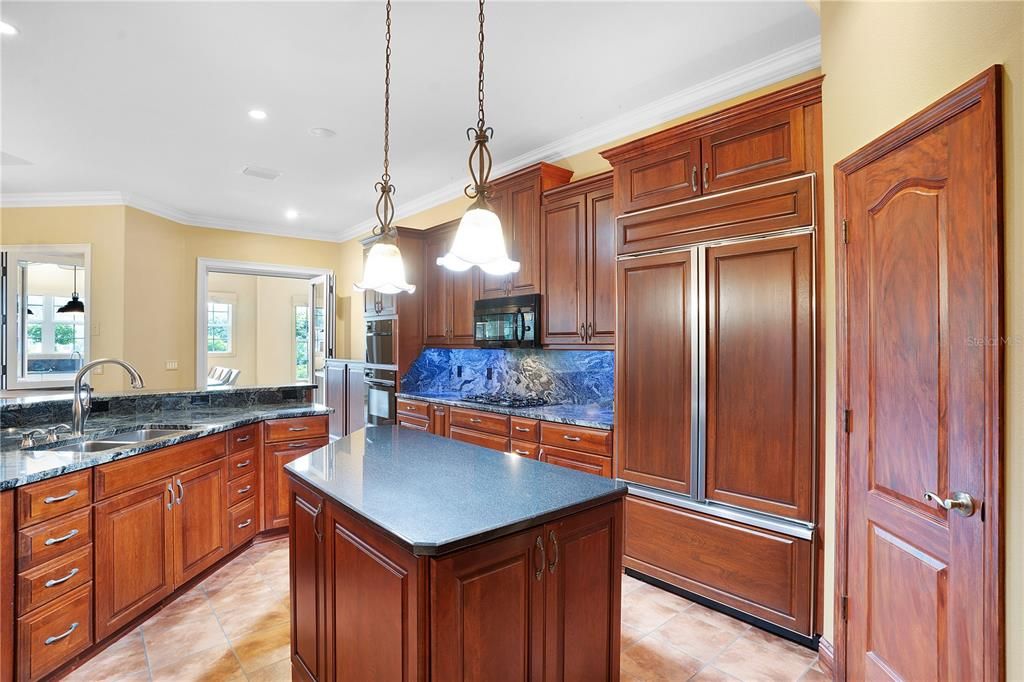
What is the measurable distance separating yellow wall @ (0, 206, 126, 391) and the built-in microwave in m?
3.84

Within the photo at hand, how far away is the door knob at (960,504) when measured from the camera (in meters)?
1.36

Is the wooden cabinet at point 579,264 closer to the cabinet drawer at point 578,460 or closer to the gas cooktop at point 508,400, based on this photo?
the gas cooktop at point 508,400

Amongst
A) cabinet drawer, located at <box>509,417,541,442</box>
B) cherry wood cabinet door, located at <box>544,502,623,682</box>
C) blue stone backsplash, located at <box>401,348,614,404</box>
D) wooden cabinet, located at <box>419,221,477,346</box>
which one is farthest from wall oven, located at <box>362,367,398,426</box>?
cherry wood cabinet door, located at <box>544,502,623,682</box>

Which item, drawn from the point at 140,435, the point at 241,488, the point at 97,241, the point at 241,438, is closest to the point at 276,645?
the point at 241,488

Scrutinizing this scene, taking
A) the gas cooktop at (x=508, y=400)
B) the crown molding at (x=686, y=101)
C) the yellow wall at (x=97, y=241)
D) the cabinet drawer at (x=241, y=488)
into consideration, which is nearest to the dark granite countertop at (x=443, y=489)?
the cabinet drawer at (x=241, y=488)

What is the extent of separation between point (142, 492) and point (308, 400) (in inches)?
65.7

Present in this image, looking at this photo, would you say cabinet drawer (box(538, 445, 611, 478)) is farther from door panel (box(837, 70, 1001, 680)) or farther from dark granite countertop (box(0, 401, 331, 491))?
dark granite countertop (box(0, 401, 331, 491))

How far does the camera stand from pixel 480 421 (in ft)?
12.5

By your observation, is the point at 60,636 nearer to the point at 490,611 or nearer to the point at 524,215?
the point at 490,611

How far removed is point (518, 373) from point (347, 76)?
254 cm

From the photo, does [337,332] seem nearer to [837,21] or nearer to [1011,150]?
[837,21]

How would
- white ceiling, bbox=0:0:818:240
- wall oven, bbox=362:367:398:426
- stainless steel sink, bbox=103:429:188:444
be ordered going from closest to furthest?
white ceiling, bbox=0:0:818:240, stainless steel sink, bbox=103:429:188:444, wall oven, bbox=362:367:398:426

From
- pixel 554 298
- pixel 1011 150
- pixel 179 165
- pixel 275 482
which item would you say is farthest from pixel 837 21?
pixel 179 165

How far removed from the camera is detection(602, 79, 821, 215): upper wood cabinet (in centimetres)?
231
